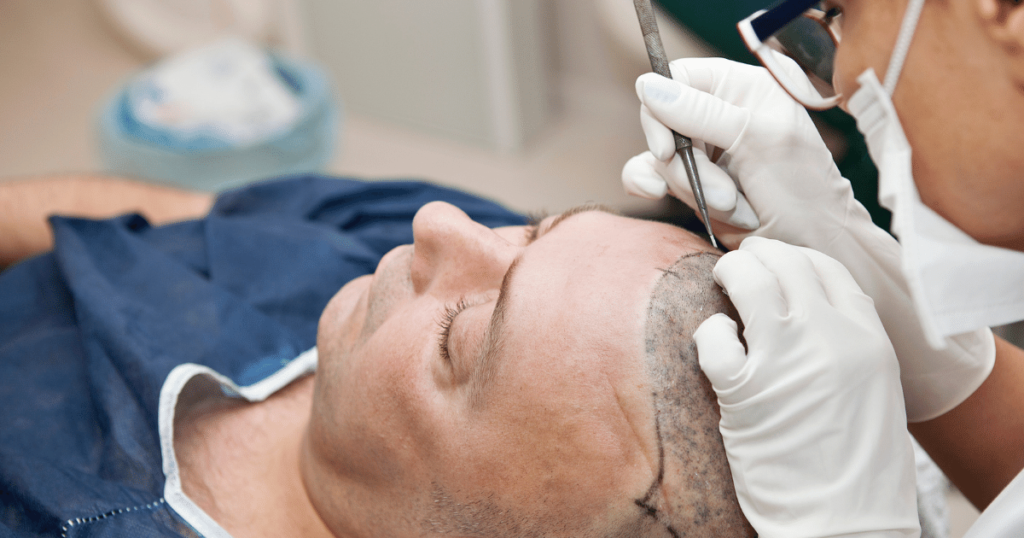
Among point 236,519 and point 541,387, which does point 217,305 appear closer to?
point 236,519

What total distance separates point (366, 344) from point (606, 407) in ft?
1.12

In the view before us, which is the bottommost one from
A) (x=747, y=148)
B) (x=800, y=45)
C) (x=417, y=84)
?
(x=417, y=84)

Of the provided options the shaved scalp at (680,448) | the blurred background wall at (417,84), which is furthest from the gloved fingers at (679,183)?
the blurred background wall at (417,84)

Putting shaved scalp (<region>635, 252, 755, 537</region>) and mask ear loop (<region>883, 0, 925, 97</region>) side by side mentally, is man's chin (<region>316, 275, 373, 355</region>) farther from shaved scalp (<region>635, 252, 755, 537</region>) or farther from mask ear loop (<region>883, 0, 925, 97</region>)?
mask ear loop (<region>883, 0, 925, 97</region>)

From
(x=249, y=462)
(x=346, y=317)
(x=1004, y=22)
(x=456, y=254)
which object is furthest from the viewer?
(x=249, y=462)

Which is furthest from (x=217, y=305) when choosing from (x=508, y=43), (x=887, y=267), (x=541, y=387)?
(x=508, y=43)

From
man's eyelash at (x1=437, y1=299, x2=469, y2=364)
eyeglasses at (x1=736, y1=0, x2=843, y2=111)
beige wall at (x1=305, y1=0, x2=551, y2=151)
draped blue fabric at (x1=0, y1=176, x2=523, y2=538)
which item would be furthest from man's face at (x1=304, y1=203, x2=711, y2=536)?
beige wall at (x1=305, y1=0, x2=551, y2=151)

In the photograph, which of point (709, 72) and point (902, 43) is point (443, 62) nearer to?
point (709, 72)

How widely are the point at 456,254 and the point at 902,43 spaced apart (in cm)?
54

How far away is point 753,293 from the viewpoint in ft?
2.29

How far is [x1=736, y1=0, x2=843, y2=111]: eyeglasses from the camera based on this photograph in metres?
0.70

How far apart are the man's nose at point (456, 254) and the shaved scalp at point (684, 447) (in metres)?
0.22

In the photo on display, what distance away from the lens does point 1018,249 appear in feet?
2.27

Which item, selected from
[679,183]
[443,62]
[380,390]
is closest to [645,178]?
[679,183]
